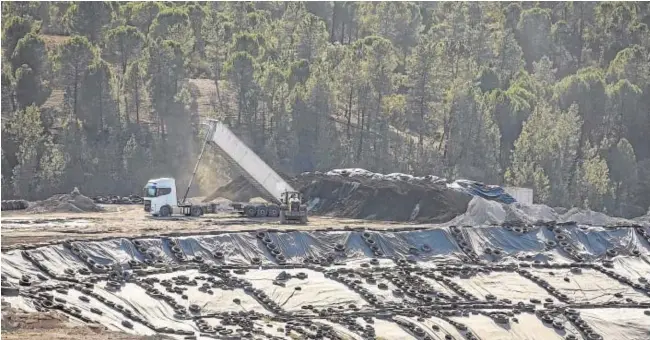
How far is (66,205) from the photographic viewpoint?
6606 centimetres

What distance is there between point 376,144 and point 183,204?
28.4 metres

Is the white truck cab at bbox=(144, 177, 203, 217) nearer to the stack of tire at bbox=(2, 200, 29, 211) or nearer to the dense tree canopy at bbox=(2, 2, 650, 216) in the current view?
the stack of tire at bbox=(2, 200, 29, 211)

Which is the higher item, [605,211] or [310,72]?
[310,72]

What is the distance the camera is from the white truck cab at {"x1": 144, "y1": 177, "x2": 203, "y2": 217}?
206ft

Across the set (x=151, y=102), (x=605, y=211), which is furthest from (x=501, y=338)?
(x=151, y=102)

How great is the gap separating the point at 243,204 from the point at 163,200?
12.1 ft

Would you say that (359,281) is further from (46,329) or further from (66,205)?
(66,205)

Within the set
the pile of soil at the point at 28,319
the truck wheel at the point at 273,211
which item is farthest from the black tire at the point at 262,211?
the pile of soil at the point at 28,319

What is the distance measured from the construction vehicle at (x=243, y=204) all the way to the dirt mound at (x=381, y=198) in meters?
1.53

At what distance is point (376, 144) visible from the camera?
9019 cm

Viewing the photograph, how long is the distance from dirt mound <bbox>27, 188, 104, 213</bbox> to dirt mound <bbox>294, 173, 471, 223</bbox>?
9682 millimetres

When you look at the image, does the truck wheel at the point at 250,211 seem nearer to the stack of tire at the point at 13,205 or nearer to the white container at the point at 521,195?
the stack of tire at the point at 13,205

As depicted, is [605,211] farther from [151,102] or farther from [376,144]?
[151,102]

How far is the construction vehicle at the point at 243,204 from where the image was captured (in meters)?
62.4
